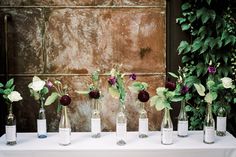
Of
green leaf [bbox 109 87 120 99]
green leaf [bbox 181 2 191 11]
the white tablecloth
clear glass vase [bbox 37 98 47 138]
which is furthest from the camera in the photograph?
green leaf [bbox 181 2 191 11]

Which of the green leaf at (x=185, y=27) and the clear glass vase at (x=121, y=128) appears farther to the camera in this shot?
the green leaf at (x=185, y=27)

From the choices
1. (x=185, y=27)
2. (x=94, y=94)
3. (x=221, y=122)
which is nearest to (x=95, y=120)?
(x=94, y=94)

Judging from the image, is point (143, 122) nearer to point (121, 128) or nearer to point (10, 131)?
point (121, 128)

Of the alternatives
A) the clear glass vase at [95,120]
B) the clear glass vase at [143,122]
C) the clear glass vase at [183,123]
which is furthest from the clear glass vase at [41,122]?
the clear glass vase at [183,123]

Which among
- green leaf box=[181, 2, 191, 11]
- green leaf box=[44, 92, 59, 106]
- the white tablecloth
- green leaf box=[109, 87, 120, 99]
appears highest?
green leaf box=[181, 2, 191, 11]

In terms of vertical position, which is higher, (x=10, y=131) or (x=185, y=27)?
(x=185, y=27)

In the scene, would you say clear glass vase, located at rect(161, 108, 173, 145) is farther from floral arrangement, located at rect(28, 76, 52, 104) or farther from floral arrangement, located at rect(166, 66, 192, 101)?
floral arrangement, located at rect(28, 76, 52, 104)

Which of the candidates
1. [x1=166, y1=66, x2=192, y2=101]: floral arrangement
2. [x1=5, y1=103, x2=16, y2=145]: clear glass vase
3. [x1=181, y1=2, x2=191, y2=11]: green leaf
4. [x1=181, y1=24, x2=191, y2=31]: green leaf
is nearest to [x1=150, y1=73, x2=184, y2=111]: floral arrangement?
[x1=166, y1=66, x2=192, y2=101]: floral arrangement

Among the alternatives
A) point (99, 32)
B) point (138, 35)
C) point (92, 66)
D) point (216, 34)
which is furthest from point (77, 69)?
point (216, 34)

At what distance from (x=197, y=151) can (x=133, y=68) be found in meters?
0.85

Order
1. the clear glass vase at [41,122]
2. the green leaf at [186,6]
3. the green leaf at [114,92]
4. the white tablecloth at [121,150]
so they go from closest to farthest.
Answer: the white tablecloth at [121,150] → the green leaf at [114,92] → the clear glass vase at [41,122] → the green leaf at [186,6]

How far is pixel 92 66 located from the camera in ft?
8.64

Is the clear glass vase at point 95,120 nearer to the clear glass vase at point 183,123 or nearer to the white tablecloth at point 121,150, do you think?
the white tablecloth at point 121,150

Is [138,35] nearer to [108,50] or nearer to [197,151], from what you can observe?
[108,50]
